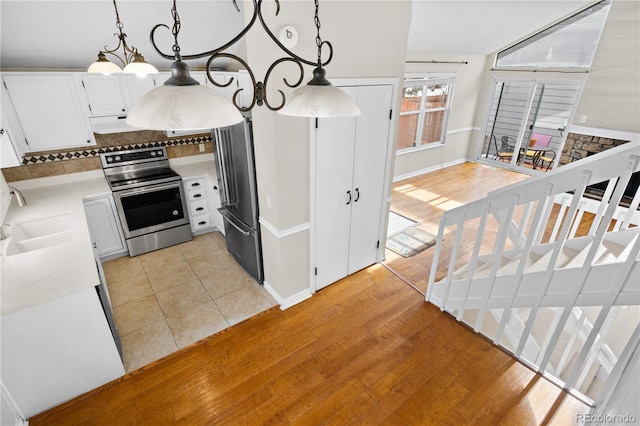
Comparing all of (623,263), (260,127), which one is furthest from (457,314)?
(260,127)

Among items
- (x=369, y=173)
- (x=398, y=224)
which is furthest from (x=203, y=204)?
(x=398, y=224)

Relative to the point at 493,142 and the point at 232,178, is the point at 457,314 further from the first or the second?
the point at 493,142

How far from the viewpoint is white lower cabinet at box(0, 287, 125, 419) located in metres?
1.99

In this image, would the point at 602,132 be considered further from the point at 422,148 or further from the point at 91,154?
the point at 91,154

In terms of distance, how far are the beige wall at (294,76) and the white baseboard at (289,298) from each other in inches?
2.5

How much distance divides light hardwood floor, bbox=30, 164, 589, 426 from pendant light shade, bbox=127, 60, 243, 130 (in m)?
2.11

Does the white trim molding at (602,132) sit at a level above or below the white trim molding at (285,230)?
above

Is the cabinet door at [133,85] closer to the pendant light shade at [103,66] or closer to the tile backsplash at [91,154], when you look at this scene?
the tile backsplash at [91,154]

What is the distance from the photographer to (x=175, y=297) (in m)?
3.34

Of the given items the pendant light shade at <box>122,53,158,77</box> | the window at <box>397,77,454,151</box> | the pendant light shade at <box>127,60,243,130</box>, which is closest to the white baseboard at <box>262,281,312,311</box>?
the pendant light shade at <box>122,53,158,77</box>

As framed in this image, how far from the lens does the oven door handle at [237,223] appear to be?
329cm

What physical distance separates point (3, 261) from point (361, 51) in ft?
10.8

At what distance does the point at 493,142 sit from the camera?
7.95 meters

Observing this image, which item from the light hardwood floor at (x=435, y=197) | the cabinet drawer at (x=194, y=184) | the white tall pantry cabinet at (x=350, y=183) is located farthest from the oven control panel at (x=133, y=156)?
the light hardwood floor at (x=435, y=197)
